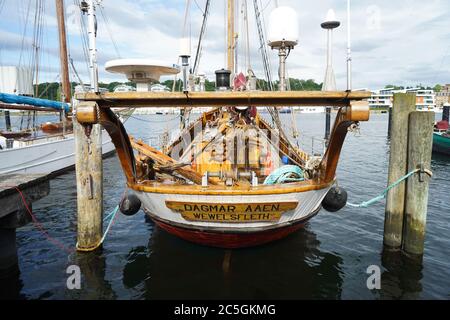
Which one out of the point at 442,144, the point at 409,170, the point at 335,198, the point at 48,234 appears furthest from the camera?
the point at 442,144

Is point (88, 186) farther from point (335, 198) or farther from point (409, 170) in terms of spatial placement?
point (409, 170)

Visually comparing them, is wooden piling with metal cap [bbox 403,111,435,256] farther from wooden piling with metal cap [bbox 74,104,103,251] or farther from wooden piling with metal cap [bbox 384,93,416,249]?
wooden piling with metal cap [bbox 74,104,103,251]

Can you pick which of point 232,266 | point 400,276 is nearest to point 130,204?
point 232,266

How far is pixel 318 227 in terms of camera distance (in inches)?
419

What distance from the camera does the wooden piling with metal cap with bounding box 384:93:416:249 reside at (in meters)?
7.47

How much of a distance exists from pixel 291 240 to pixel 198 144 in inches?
158

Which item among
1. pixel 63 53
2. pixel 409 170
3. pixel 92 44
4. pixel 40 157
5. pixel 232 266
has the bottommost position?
pixel 232 266

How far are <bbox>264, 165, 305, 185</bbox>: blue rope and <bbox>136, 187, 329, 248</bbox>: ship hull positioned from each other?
0.65 meters

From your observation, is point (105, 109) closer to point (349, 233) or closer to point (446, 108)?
point (349, 233)

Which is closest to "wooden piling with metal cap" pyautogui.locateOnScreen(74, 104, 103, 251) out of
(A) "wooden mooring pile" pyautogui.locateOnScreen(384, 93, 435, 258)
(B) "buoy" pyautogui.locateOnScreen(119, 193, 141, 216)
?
(B) "buoy" pyautogui.locateOnScreen(119, 193, 141, 216)

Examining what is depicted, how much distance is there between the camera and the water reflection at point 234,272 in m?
6.66

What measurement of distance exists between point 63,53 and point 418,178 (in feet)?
75.5

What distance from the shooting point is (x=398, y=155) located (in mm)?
7566

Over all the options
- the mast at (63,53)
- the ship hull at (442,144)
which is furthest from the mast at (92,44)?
the ship hull at (442,144)
